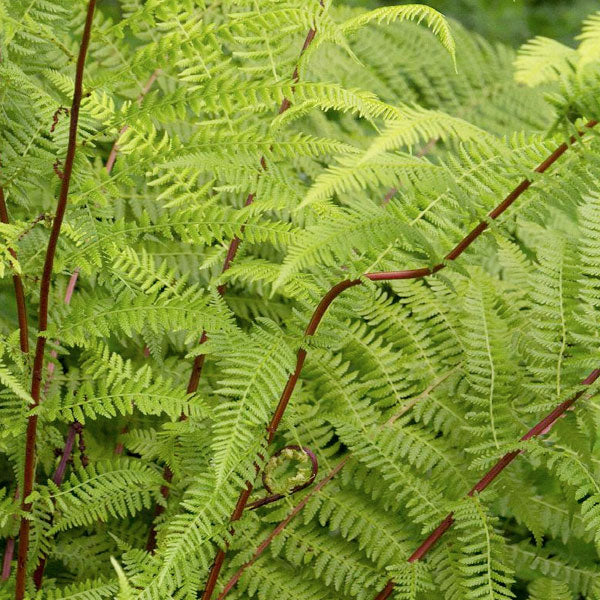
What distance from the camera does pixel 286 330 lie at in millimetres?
1240

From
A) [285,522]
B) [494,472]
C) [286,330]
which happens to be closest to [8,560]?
[285,522]

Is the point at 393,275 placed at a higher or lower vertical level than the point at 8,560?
higher

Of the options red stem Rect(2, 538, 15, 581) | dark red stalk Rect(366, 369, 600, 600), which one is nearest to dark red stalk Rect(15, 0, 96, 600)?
red stem Rect(2, 538, 15, 581)

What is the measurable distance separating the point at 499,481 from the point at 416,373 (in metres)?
0.25

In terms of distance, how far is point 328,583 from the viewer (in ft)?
4.26

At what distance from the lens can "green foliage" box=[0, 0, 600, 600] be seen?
1.00m

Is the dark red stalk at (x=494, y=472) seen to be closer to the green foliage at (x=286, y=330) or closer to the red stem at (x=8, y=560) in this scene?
the green foliage at (x=286, y=330)

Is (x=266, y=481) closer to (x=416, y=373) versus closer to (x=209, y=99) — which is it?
(x=416, y=373)

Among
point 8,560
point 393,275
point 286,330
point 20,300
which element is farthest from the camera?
point 8,560

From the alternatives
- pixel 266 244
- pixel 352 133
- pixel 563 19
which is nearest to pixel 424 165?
pixel 266 244

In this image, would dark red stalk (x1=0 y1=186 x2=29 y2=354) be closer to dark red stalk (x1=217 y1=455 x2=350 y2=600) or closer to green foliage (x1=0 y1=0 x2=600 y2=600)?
green foliage (x1=0 y1=0 x2=600 y2=600)

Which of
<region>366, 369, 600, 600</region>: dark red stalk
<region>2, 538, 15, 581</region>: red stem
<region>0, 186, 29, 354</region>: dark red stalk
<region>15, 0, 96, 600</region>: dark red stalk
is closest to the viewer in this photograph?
<region>15, 0, 96, 600</region>: dark red stalk

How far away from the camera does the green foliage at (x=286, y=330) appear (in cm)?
100

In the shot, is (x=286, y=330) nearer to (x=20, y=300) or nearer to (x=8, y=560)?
(x=20, y=300)
